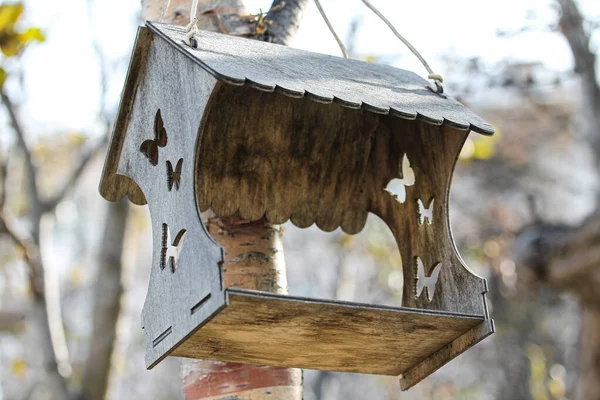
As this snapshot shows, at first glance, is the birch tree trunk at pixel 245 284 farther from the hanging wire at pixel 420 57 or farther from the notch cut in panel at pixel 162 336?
the hanging wire at pixel 420 57

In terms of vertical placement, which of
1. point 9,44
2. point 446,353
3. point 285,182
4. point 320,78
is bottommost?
point 446,353

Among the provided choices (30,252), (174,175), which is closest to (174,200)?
(174,175)

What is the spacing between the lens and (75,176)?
530 centimetres

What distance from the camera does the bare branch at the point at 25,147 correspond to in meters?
4.88

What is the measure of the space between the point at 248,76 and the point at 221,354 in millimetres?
669

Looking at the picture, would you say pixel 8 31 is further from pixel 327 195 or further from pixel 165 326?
pixel 165 326

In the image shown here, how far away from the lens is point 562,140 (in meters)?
13.5

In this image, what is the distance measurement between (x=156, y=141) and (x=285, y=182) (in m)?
0.57

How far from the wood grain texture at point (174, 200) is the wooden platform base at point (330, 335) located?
0.16 ft

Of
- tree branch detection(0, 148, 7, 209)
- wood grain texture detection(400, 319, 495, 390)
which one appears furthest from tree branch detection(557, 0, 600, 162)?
wood grain texture detection(400, 319, 495, 390)

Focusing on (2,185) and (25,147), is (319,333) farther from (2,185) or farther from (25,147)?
(25,147)

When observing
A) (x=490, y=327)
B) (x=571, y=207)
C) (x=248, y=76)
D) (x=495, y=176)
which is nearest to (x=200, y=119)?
(x=248, y=76)

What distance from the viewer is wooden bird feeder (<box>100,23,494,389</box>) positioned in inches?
71.3

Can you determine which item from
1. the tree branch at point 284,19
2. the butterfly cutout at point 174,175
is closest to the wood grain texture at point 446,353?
the butterfly cutout at point 174,175
